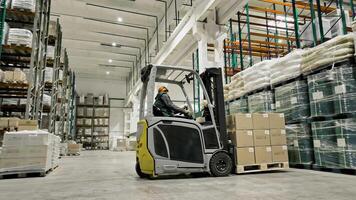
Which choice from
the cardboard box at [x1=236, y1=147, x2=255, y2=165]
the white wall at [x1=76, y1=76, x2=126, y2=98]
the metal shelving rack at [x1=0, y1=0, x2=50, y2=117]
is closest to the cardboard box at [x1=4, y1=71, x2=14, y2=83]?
the metal shelving rack at [x1=0, y1=0, x2=50, y2=117]

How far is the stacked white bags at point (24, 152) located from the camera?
4.93m

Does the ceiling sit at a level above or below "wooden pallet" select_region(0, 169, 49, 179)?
above

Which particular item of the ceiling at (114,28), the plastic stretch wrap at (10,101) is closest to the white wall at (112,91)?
the ceiling at (114,28)

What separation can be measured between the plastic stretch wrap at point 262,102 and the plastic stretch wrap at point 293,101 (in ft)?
0.79

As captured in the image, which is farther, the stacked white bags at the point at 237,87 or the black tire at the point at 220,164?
the stacked white bags at the point at 237,87

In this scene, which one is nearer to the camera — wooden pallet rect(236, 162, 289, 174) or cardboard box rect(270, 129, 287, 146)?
wooden pallet rect(236, 162, 289, 174)

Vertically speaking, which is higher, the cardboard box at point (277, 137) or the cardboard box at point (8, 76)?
the cardboard box at point (8, 76)

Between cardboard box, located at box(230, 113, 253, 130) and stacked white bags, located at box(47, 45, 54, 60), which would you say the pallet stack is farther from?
stacked white bags, located at box(47, 45, 54, 60)

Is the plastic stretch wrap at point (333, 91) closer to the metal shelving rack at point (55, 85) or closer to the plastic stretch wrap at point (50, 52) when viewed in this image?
the metal shelving rack at point (55, 85)

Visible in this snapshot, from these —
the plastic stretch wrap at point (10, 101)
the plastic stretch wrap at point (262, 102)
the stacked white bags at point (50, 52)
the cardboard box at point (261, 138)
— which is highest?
the stacked white bags at point (50, 52)

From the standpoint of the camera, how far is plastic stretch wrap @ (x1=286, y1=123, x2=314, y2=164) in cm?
503

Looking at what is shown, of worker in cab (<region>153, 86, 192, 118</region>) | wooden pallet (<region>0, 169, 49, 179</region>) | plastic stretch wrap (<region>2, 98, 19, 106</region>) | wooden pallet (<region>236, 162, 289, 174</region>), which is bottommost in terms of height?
wooden pallet (<region>0, 169, 49, 179</region>)

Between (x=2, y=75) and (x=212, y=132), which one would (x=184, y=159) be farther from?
(x=2, y=75)

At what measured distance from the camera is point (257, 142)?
485 centimetres
